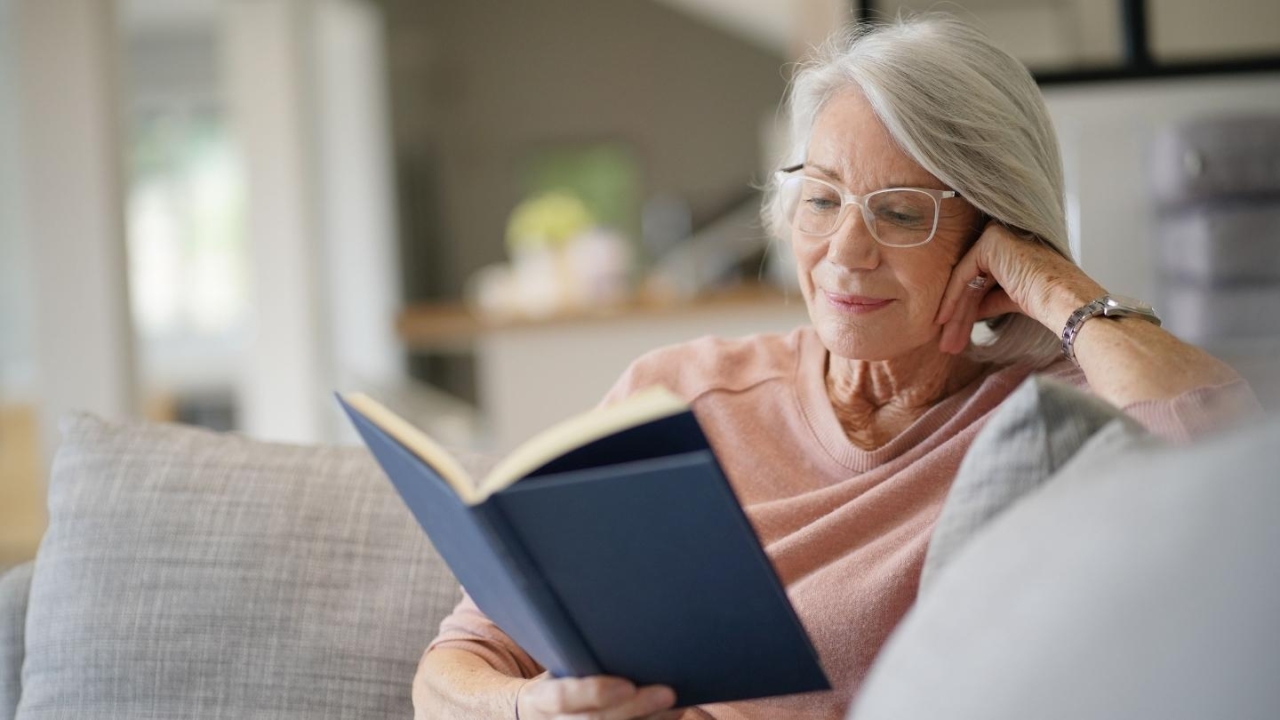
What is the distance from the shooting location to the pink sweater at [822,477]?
1299 mm

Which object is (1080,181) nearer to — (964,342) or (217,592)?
(964,342)

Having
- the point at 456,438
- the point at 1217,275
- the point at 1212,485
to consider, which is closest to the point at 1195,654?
the point at 1212,485

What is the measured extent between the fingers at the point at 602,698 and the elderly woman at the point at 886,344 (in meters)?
0.21

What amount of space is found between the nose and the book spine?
0.57 m

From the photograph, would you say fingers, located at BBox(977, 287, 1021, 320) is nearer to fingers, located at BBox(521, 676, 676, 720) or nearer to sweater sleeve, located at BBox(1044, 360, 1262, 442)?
sweater sleeve, located at BBox(1044, 360, 1262, 442)

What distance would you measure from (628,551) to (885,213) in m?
0.62

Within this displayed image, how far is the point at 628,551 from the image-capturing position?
0.94 meters

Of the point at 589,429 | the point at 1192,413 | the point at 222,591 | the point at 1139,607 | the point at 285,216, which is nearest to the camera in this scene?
the point at 1139,607

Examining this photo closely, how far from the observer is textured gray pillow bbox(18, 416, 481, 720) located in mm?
1523

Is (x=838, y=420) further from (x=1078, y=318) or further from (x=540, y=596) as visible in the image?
(x=540, y=596)

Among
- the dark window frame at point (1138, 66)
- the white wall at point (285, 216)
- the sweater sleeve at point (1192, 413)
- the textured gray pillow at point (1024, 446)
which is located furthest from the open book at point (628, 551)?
the white wall at point (285, 216)

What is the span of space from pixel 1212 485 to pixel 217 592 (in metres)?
1.15

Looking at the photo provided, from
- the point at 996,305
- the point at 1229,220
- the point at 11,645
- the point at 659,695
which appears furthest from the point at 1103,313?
the point at 1229,220

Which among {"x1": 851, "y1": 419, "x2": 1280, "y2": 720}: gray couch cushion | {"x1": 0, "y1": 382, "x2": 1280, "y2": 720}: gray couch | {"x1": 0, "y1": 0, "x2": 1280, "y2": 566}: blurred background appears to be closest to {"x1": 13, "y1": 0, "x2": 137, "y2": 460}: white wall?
{"x1": 0, "y1": 0, "x2": 1280, "y2": 566}: blurred background
